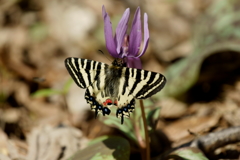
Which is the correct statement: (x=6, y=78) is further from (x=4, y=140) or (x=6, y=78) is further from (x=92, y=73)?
(x=92, y=73)

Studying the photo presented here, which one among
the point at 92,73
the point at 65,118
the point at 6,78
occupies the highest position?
the point at 92,73

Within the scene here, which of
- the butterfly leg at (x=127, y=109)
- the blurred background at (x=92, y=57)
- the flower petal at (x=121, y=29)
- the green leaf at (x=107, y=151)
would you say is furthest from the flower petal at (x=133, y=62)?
the blurred background at (x=92, y=57)

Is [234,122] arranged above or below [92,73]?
below

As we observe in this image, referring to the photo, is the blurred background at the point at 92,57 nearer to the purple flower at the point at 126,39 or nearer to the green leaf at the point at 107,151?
the green leaf at the point at 107,151

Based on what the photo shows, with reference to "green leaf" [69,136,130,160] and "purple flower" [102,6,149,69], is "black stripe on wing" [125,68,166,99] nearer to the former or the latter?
"purple flower" [102,6,149,69]

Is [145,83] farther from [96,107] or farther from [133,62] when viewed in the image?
[96,107]

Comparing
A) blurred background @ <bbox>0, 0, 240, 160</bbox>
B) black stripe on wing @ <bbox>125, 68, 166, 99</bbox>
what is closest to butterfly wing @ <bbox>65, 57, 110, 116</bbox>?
black stripe on wing @ <bbox>125, 68, 166, 99</bbox>

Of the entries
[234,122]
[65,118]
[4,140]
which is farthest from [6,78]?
[234,122]

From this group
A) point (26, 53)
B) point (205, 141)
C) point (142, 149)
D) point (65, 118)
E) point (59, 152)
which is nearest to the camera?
point (205, 141)
